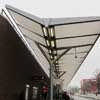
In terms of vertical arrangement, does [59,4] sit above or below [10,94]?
above

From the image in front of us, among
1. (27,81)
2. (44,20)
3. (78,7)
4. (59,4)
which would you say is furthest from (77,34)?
(27,81)

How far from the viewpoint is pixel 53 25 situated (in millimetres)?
5191

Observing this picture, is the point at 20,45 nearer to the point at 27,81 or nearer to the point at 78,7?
the point at 27,81

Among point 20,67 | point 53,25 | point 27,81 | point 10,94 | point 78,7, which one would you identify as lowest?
point 10,94

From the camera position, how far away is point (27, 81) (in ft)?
32.0

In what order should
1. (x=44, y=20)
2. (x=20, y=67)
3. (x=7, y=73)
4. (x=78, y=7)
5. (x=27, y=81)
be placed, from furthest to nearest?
(x=27, y=81), (x=20, y=67), (x=78, y=7), (x=7, y=73), (x=44, y=20)

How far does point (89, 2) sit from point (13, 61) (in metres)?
4.34

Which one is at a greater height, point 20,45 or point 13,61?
point 20,45

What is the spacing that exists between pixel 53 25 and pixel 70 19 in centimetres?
59

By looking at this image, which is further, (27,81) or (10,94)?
(27,81)

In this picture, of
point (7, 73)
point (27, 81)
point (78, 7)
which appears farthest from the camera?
point (27, 81)

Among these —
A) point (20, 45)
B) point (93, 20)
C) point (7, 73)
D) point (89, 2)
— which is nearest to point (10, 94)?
point (7, 73)

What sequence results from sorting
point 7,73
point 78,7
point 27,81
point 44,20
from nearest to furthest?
point 44,20 → point 7,73 → point 78,7 → point 27,81

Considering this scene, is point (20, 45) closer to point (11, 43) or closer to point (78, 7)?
point (11, 43)
